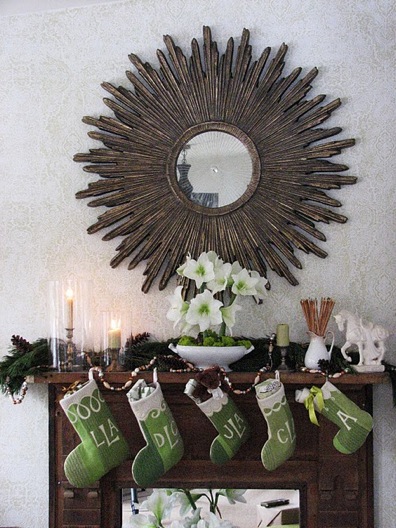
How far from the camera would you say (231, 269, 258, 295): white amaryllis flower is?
7.66 ft

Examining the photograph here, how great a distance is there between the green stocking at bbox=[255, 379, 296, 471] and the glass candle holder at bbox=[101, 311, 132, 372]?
477 millimetres

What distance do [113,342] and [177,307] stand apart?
0.80ft

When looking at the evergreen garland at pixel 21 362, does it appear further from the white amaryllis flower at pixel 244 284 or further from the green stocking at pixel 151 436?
the white amaryllis flower at pixel 244 284

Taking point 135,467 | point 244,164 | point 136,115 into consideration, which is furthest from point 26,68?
point 135,467

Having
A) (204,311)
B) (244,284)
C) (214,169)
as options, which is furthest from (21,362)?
(214,169)

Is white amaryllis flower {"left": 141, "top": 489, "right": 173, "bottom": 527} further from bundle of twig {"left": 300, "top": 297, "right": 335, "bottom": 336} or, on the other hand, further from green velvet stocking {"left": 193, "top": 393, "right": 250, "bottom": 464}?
bundle of twig {"left": 300, "top": 297, "right": 335, "bottom": 336}

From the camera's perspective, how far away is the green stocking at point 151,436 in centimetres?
221

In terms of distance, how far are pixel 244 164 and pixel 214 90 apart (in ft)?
0.91

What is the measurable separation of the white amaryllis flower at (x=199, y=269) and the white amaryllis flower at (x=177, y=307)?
56 mm

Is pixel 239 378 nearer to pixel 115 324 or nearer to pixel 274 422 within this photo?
pixel 274 422

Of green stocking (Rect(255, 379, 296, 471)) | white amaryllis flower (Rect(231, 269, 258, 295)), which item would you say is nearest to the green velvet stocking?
green stocking (Rect(255, 379, 296, 471))

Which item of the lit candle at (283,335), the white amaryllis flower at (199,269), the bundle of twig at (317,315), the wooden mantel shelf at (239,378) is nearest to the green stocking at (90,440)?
the wooden mantel shelf at (239,378)

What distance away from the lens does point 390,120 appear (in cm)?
250

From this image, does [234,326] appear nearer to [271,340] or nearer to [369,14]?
[271,340]
